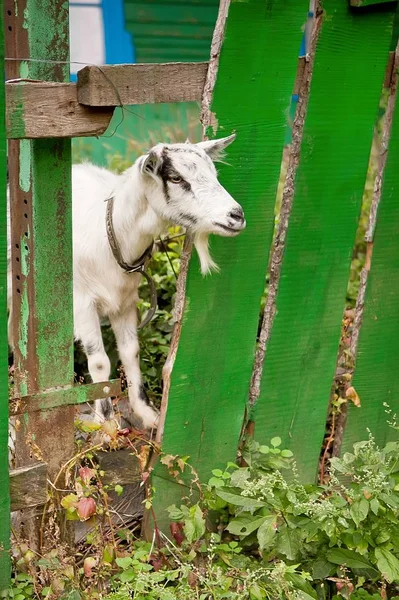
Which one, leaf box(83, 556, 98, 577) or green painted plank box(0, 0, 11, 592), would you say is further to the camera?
leaf box(83, 556, 98, 577)

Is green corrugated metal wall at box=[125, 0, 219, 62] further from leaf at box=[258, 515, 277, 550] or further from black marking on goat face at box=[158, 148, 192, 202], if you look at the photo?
leaf at box=[258, 515, 277, 550]

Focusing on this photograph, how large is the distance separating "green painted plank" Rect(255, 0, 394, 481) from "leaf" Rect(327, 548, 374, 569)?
65cm

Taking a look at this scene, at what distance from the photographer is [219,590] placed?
3334 millimetres

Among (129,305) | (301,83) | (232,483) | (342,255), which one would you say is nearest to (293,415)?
(232,483)

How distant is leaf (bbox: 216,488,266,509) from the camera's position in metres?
3.48

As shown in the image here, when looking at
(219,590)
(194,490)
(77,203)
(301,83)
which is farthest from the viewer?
(77,203)

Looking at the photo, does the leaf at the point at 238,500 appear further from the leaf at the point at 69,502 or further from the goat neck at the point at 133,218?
the goat neck at the point at 133,218

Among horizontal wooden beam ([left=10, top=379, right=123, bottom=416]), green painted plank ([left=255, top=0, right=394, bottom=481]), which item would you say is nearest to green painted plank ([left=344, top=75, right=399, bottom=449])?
green painted plank ([left=255, top=0, right=394, bottom=481])

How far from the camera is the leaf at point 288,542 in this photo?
3471 mm

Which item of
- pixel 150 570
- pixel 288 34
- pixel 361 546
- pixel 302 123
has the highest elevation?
pixel 288 34

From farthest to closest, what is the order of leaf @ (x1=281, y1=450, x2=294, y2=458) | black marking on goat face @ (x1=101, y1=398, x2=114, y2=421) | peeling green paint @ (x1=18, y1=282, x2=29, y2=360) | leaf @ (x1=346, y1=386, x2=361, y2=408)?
black marking on goat face @ (x1=101, y1=398, x2=114, y2=421)
leaf @ (x1=346, y1=386, x2=361, y2=408)
leaf @ (x1=281, y1=450, x2=294, y2=458)
peeling green paint @ (x1=18, y1=282, x2=29, y2=360)

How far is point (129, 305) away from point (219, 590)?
163cm

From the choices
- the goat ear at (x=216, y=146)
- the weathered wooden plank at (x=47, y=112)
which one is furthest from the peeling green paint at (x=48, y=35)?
the goat ear at (x=216, y=146)

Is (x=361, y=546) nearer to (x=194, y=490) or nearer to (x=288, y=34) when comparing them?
(x=194, y=490)
